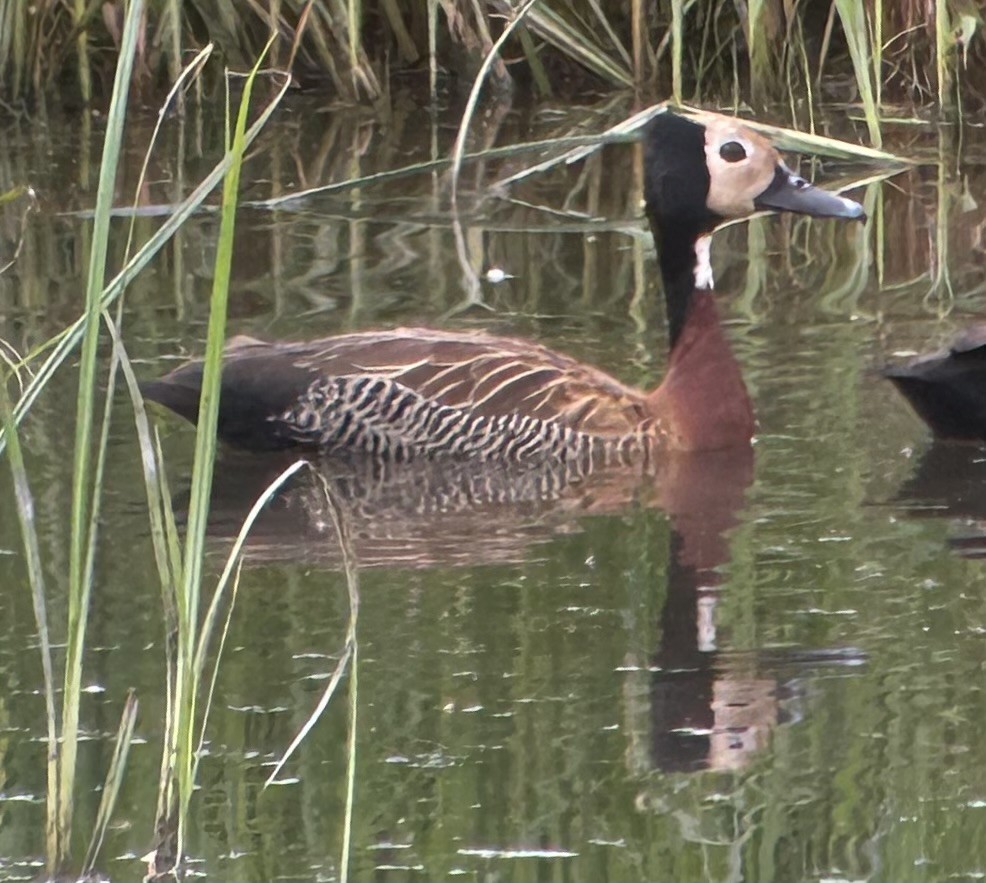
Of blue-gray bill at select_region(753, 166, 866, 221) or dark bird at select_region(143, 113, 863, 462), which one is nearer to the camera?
dark bird at select_region(143, 113, 863, 462)

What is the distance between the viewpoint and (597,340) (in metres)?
7.92

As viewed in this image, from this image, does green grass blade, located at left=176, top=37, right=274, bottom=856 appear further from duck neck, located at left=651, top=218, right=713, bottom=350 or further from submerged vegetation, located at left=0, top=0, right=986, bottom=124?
submerged vegetation, located at left=0, top=0, right=986, bottom=124

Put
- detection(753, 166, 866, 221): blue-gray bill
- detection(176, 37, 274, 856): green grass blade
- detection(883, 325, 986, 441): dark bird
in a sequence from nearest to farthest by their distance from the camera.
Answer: detection(176, 37, 274, 856): green grass blade → detection(883, 325, 986, 441): dark bird → detection(753, 166, 866, 221): blue-gray bill

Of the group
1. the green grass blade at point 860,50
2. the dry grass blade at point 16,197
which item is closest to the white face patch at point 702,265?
the green grass blade at point 860,50

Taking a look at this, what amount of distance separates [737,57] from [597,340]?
15.5 feet

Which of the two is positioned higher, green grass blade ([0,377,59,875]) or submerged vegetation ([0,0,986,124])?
submerged vegetation ([0,0,986,124])

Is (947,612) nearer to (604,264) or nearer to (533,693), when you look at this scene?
(533,693)

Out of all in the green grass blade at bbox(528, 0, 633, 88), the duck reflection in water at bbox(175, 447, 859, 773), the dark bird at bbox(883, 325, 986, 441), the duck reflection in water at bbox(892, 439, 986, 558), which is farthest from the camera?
the green grass blade at bbox(528, 0, 633, 88)

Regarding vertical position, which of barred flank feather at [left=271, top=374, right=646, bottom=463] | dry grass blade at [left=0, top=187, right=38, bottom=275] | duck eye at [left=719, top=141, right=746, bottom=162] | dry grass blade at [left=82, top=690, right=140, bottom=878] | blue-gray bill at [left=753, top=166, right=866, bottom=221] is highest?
duck eye at [left=719, top=141, right=746, bottom=162]

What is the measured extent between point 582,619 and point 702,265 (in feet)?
7.27

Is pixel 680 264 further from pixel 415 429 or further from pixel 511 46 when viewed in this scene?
pixel 511 46

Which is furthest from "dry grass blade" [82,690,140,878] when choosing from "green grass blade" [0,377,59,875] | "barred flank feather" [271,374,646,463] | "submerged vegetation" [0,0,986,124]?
"submerged vegetation" [0,0,986,124]

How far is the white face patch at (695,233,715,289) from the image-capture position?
723 centimetres

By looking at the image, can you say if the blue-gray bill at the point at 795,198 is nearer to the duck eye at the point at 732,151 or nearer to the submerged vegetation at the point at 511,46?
the duck eye at the point at 732,151
